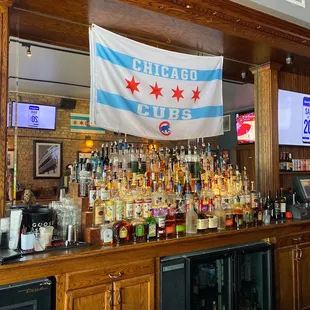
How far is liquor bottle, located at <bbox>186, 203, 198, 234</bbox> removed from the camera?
8.25 ft

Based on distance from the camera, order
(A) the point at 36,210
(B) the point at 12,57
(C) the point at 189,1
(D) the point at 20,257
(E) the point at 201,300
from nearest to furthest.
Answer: (D) the point at 20,257, (A) the point at 36,210, (C) the point at 189,1, (E) the point at 201,300, (B) the point at 12,57

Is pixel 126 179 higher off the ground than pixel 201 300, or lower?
higher

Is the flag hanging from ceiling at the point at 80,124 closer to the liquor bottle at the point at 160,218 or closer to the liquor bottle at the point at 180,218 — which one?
the liquor bottle at the point at 180,218

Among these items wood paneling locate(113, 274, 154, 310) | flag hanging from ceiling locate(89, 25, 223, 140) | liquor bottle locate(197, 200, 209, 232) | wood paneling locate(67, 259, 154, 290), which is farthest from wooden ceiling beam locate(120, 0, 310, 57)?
wood paneling locate(113, 274, 154, 310)

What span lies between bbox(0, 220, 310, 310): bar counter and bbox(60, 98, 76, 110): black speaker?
4.77 m

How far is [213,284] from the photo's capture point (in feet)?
8.66

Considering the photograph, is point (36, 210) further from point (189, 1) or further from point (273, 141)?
point (273, 141)

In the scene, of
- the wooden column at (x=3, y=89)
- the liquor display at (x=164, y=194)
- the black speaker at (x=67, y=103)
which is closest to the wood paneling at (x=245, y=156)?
the liquor display at (x=164, y=194)

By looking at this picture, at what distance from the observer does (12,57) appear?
4043mm

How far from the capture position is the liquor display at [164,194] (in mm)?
2301

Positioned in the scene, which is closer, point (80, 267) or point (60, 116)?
point (80, 267)

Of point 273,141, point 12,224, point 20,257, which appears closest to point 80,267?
point 20,257

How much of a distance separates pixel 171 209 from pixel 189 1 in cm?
159

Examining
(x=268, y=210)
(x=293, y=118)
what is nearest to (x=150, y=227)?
(x=268, y=210)
